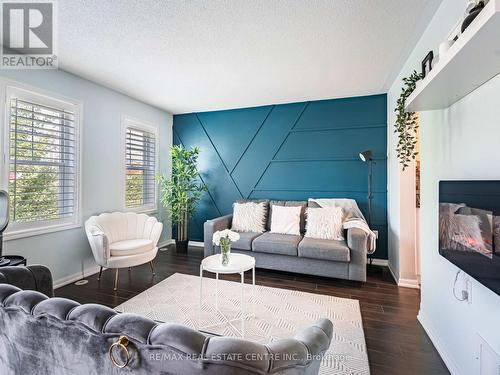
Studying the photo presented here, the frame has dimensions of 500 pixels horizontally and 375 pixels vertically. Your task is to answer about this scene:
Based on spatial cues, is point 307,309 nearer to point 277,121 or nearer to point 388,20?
point 388,20

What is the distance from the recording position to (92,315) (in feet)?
2.65

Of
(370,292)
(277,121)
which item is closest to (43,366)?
(370,292)

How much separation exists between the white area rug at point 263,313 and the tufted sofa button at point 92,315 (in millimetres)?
1417

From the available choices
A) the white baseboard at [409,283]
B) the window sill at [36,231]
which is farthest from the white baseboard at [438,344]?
the window sill at [36,231]

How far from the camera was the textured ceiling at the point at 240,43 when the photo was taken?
1.90m

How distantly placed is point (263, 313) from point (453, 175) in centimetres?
191

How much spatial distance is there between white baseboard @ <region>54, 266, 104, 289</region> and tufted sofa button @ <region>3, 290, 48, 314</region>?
7.87 ft

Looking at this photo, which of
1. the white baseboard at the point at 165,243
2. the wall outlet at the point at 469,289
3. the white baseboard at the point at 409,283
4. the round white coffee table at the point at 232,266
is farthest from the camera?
the white baseboard at the point at 165,243

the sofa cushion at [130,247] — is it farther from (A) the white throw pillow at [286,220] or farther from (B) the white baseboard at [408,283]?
(B) the white baseboard at [408,283]

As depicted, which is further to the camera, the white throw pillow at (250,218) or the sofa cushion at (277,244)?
the white throw pillow at (250,218)

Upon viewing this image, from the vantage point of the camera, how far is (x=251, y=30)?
2.15 m

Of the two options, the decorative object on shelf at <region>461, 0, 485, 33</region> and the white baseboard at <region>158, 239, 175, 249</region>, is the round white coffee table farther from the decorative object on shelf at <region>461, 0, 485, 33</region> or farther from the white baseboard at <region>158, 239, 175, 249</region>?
the white baseboard at <region>158, 239, 175, 249</region>

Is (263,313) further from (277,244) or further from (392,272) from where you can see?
(392,272)

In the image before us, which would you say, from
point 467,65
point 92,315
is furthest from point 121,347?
point 467,65
